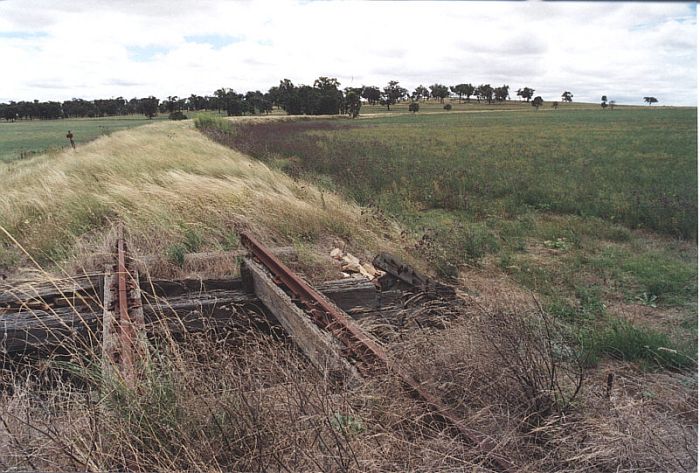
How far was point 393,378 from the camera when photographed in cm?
234

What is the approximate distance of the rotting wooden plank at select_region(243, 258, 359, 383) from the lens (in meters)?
2.62

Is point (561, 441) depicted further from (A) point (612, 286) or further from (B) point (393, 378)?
(A) point (612, 286)

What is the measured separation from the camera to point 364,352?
9.19 ft

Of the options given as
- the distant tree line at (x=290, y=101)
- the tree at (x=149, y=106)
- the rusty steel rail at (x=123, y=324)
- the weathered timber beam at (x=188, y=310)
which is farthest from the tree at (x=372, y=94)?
the tree at (x=149, y=106)

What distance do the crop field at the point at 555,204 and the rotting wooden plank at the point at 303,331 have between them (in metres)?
2.30

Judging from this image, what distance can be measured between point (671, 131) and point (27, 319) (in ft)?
76.7

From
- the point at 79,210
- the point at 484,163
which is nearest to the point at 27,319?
the point at 79,210

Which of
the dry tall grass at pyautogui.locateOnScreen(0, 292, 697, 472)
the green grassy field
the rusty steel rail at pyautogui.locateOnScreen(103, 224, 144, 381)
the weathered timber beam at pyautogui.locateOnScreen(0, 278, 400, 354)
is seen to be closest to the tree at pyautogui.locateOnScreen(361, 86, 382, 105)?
the weathered timber beam at pyautogui.locateOnScreen(0, 278, 400, 354)

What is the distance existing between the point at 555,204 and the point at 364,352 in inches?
363

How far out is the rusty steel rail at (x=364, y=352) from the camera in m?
1.99

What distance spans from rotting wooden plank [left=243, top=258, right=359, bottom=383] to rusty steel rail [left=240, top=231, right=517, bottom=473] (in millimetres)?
89

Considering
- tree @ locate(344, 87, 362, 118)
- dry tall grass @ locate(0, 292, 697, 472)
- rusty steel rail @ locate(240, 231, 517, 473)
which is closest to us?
dry tall grass @ locate(0, 292, 697, 472)

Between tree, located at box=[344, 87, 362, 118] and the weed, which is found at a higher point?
tree, located at box=[344, 87, 362, 118]

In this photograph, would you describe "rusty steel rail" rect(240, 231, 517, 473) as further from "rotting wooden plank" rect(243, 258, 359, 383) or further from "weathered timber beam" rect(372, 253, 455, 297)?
"weathered timber beam" rect(372, 253, 455, 297)
